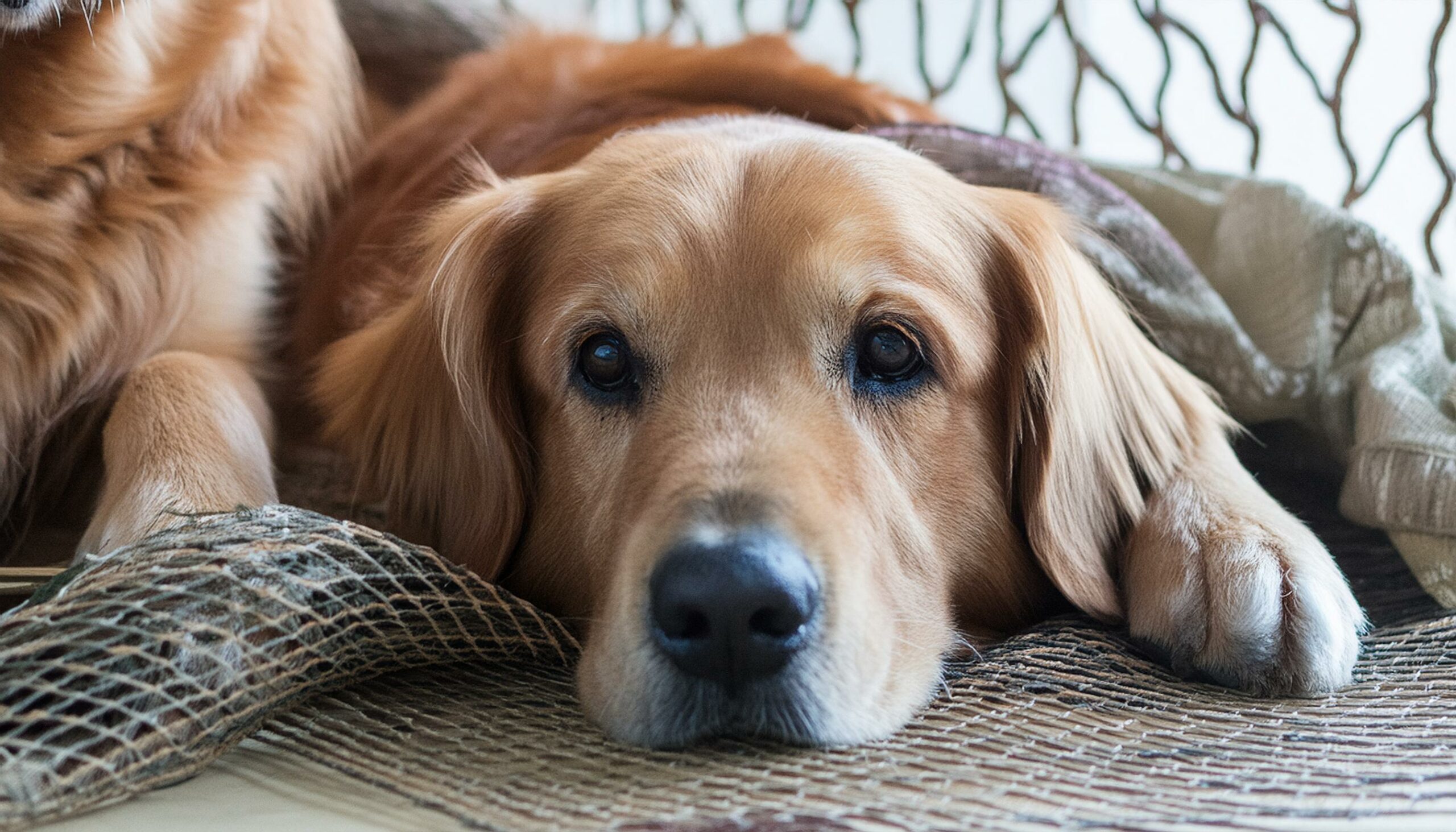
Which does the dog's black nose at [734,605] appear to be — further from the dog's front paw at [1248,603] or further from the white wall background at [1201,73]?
the white wall background at [1201,73]

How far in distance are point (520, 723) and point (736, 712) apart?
298 mm

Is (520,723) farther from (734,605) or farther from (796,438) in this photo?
(796,438)

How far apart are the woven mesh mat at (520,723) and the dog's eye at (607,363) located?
33 centimetres

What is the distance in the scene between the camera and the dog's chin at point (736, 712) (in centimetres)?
A: 135

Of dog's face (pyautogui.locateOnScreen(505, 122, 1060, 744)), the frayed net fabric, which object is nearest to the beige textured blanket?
the frayed net fabric

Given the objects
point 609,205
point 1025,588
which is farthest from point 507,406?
point 1025,588

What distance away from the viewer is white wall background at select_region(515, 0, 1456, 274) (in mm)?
3291

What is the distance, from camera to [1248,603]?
1.55 metres

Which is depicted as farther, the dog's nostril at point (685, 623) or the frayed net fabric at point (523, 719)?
the dog's nostril at point (685, 623)

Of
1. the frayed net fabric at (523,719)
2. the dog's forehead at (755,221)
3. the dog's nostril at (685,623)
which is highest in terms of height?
the dog's forehead at (755,221)

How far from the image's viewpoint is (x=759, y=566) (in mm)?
1307

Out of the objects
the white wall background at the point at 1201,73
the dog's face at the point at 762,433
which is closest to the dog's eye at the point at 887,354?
the dog's face at the point at 762,433

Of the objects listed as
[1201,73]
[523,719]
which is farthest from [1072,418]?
[1201,73]

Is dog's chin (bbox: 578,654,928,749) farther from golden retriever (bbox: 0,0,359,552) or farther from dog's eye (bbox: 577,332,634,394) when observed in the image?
golden retriever (bbox: 0,0,359,552)
